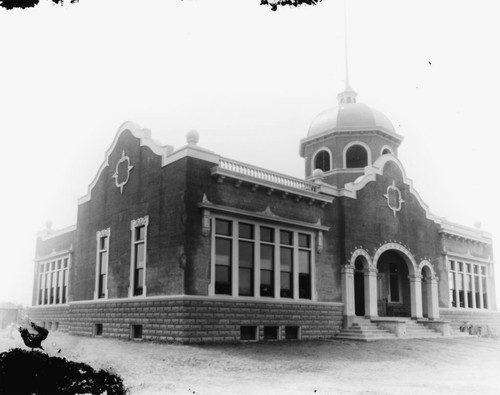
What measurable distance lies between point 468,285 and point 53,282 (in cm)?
2648

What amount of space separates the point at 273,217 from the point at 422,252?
11.7 metres

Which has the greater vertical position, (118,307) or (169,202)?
(169,202)

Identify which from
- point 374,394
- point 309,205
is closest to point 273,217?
point 309,205

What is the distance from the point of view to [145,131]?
2278 centimetres

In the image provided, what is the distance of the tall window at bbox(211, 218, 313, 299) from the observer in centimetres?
2027

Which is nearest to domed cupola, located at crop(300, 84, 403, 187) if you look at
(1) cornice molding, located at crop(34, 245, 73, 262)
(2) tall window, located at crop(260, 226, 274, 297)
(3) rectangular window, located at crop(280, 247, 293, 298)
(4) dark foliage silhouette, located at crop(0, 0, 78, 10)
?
(3) rectangular window, located at crop(280, 247, 293, 298)

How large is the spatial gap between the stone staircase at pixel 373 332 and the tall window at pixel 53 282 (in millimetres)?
17285

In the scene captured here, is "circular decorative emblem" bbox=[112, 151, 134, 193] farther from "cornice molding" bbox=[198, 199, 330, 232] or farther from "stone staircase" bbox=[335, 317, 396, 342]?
"stone staircase" bbox=[335, 317, 396, 342]

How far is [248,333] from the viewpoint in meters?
20.6

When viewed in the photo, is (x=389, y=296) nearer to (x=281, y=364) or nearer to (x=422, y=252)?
(x=422, y=252)

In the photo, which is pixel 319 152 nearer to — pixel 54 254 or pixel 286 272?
pixel 286 272

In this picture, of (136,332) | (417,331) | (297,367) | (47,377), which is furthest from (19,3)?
(417,331)

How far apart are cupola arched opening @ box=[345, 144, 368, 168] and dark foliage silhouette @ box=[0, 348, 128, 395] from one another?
2455 cm

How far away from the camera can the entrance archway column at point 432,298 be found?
2927 centimetres
